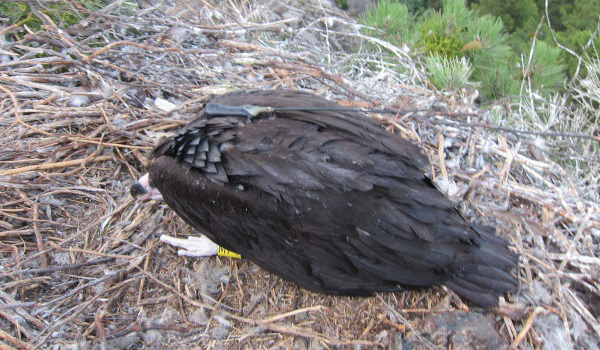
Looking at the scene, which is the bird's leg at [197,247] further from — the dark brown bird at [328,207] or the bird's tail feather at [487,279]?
the bird's tail feather at [487,279]

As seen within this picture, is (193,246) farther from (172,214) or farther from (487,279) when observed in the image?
(487,279)

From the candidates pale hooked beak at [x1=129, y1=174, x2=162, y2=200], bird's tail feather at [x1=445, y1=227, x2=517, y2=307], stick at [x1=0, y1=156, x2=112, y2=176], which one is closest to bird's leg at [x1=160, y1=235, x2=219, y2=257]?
pale hooked beak at [x1=129, y1=174, x2=162, y2=200]

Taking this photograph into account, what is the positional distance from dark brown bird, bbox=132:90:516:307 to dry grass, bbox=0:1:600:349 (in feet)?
0.70

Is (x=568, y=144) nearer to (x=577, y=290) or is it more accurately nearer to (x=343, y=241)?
(x=577, y=290)

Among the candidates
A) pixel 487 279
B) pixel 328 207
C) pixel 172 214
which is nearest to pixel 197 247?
pixel 172 214

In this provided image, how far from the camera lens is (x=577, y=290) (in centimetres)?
213

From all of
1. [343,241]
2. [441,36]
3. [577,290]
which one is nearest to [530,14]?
[441,36]

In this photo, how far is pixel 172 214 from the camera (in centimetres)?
266

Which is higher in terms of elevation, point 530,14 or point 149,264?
point 530,14

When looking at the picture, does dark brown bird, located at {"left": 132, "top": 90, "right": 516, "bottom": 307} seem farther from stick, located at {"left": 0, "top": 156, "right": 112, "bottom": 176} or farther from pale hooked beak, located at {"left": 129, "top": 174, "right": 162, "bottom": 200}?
stick, located at {"left": 0, "top": 156, "right": 112, "bottom": 176}

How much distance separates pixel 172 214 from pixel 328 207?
3.77ft

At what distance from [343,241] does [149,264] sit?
1.16m

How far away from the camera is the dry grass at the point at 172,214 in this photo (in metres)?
2.13

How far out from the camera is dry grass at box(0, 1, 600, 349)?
213 centimetres
